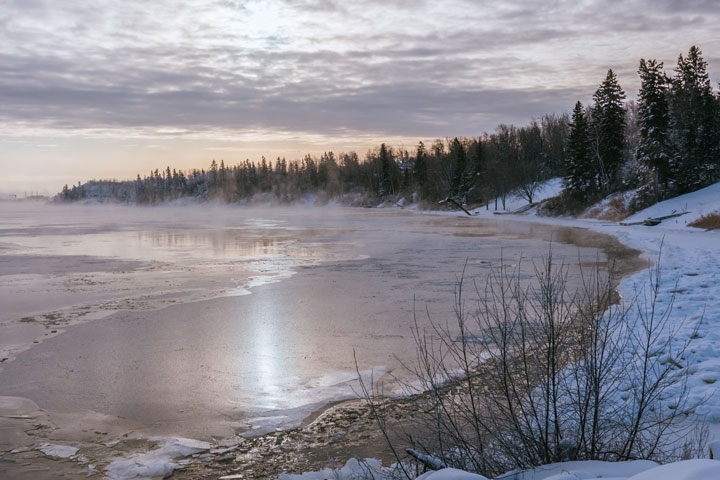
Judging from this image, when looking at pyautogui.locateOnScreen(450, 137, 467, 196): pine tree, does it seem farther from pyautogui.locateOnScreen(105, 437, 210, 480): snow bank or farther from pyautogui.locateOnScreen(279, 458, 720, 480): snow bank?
pyautogui.locateOnScreen(279, 458, 720, 480): snow bank

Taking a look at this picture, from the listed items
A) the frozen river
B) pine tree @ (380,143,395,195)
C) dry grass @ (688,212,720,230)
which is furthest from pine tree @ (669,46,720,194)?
pine tree @ (380,143,395,195)

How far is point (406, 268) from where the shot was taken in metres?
18.6

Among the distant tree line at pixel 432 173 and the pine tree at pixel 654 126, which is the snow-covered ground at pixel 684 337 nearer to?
the pine tree at pixel 654 126

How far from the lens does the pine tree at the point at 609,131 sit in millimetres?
Result: 52219

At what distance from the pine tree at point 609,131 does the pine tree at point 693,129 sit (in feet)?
16.6

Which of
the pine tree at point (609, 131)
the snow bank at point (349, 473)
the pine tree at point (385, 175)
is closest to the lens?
the snow bank at point (349, 473)

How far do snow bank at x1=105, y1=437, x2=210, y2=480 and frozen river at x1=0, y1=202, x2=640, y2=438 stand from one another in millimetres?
241

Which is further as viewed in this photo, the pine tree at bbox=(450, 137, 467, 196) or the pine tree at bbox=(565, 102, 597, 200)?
the pine tree at bbox=(450, 137, 467, 196)

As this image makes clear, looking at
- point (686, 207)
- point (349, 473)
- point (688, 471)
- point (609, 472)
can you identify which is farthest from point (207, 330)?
point (686, 207)

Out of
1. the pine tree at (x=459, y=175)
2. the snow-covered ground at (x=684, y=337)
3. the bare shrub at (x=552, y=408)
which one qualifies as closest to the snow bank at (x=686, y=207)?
the snow-covered ground at (x=684, y=337)


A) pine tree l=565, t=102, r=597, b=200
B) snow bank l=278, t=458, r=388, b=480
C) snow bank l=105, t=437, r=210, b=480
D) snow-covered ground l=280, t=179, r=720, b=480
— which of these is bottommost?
snow bank l=105, t=437, r=210, b=480

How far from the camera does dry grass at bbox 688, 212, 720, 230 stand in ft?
93.2

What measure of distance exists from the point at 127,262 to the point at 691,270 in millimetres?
18877

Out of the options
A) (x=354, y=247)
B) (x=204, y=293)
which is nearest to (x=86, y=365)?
(x=204, y=293)
